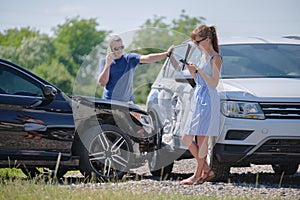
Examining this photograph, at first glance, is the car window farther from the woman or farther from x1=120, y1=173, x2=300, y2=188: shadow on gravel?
the woman

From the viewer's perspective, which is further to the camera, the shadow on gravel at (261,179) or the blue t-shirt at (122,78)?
the blue t-shirt at (122,78)

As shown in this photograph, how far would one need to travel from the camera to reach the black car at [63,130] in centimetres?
914

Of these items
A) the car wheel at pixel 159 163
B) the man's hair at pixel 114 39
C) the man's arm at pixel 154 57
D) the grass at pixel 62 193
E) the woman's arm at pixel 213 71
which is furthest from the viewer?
the car wheel at pixel 159 163

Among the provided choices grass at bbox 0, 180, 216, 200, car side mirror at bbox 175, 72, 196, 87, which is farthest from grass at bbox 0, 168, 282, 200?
car side mirror at bbox 175, 72, 196, 87

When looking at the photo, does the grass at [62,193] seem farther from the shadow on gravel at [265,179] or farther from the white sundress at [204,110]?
the shadow on gravel at [265,179]

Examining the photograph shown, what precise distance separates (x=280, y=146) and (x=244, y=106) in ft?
2.27

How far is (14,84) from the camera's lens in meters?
9.36

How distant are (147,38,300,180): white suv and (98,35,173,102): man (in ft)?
1.86

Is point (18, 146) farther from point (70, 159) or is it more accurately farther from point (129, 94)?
point (129, 94)

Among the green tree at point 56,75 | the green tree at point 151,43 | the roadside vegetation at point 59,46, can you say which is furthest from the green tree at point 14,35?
the green tree at point 151,43

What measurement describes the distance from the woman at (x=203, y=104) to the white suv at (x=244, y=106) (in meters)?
A: 0.12

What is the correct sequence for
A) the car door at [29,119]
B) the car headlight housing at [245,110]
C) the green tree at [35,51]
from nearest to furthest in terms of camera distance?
the car headlight housing at [245,110]
the car door at [29,119]
the green tree at [35,51]

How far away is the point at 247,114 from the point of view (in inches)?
347

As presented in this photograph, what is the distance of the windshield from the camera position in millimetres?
9744
